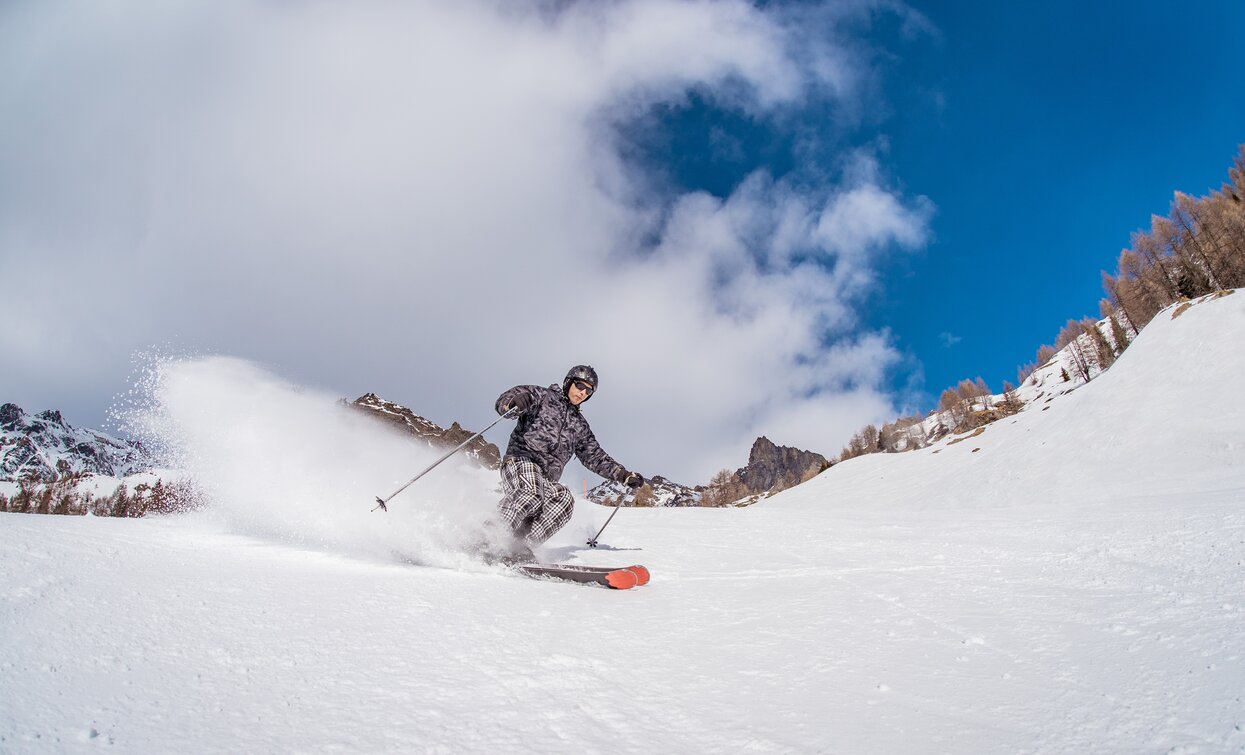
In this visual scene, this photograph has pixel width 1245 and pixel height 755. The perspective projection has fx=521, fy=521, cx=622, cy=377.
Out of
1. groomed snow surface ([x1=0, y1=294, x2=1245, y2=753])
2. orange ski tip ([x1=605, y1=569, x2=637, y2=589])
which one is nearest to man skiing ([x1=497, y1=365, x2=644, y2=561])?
groomed snow surface ([x1=0, y1=294, x2=1245, y2=753])

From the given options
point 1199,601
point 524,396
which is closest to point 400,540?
point 524,396

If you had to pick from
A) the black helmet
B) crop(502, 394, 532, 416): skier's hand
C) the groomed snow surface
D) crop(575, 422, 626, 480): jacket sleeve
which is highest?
the black helmet

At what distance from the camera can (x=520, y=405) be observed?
525 centimetres

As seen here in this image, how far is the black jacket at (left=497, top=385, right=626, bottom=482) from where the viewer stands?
17.4 ft

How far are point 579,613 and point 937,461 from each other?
2987cm

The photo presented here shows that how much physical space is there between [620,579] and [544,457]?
2247 millimetres

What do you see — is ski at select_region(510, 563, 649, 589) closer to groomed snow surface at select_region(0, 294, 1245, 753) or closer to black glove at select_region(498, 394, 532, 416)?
groomed snow surface at select_region(0, 294, 1245, 753)

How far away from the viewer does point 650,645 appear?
214 centimetres

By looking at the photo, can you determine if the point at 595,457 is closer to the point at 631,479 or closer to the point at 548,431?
the point at 631,479

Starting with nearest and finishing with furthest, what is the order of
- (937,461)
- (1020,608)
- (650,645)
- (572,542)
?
1. (650,645)
2. (1020,608)
3. (572,542)
4. (937,461)

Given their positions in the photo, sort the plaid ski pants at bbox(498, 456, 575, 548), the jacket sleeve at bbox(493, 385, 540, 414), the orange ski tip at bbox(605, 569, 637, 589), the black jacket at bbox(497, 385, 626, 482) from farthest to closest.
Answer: the black jacket at bbox(497, 385, 626, 482), the jacket sleeve at bbox(493, 385, 540, 414), the plaid ski pants at bbox(498, 456, 575, 548), the orange ski tip at bbox(605, 569, 637, 589)

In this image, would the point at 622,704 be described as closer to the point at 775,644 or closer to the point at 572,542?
the point at 775,644

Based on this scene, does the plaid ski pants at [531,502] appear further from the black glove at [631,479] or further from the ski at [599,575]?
the ski at [599,575]

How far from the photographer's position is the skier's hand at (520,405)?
5.17m
